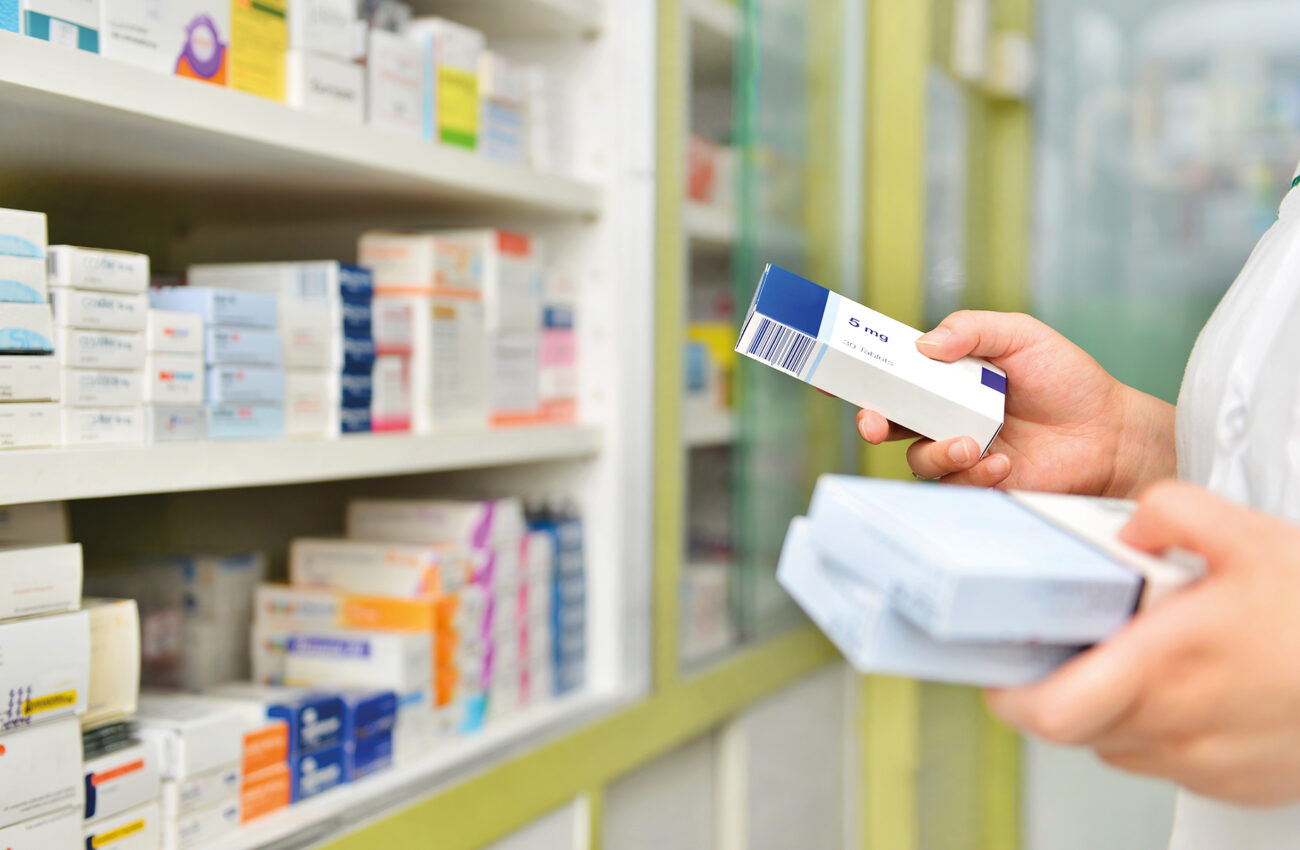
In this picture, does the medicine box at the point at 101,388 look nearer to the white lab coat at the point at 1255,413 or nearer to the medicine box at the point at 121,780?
the medicine box at the point at 121,780

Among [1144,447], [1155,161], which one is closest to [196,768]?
[1144,447]

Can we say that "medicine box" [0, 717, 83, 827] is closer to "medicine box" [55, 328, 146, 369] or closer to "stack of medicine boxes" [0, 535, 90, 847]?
"stack of medicine boxes" [0, 535, 90, 847]

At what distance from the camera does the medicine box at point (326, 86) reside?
4.11ft

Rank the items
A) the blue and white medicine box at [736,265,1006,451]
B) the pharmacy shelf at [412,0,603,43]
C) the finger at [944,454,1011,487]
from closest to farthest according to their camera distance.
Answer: the blue and white medicine box at [736,265,1006,451]
the finger at [944,454,1011,487]
the pharmacy shelf at [412,0,603,43]

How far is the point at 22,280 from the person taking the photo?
3.15 feet

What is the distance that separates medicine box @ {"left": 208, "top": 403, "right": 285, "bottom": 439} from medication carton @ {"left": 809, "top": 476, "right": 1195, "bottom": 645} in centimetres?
78

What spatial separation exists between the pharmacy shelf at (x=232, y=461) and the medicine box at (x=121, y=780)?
262 mm

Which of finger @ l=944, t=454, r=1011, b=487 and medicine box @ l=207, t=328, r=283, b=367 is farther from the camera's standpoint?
medicine box @ l=207, t=328, r=283, b=367

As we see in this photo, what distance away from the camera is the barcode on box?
2.88 ft

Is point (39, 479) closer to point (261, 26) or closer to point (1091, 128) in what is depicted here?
point (261, 26)

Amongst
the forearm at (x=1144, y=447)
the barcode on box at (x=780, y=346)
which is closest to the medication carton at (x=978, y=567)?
the barcode on box at (x=780, y=346)

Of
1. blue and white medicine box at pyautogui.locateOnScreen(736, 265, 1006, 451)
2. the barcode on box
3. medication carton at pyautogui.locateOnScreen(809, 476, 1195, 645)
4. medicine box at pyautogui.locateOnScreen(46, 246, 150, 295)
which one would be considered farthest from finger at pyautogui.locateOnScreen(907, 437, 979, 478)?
medicine box at pyautogui.locateOnScreen(46, 246, 150, 295)

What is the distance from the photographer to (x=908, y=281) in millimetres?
2496

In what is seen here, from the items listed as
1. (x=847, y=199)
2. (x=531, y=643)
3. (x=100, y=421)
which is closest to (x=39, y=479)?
(x=100, y=421)
